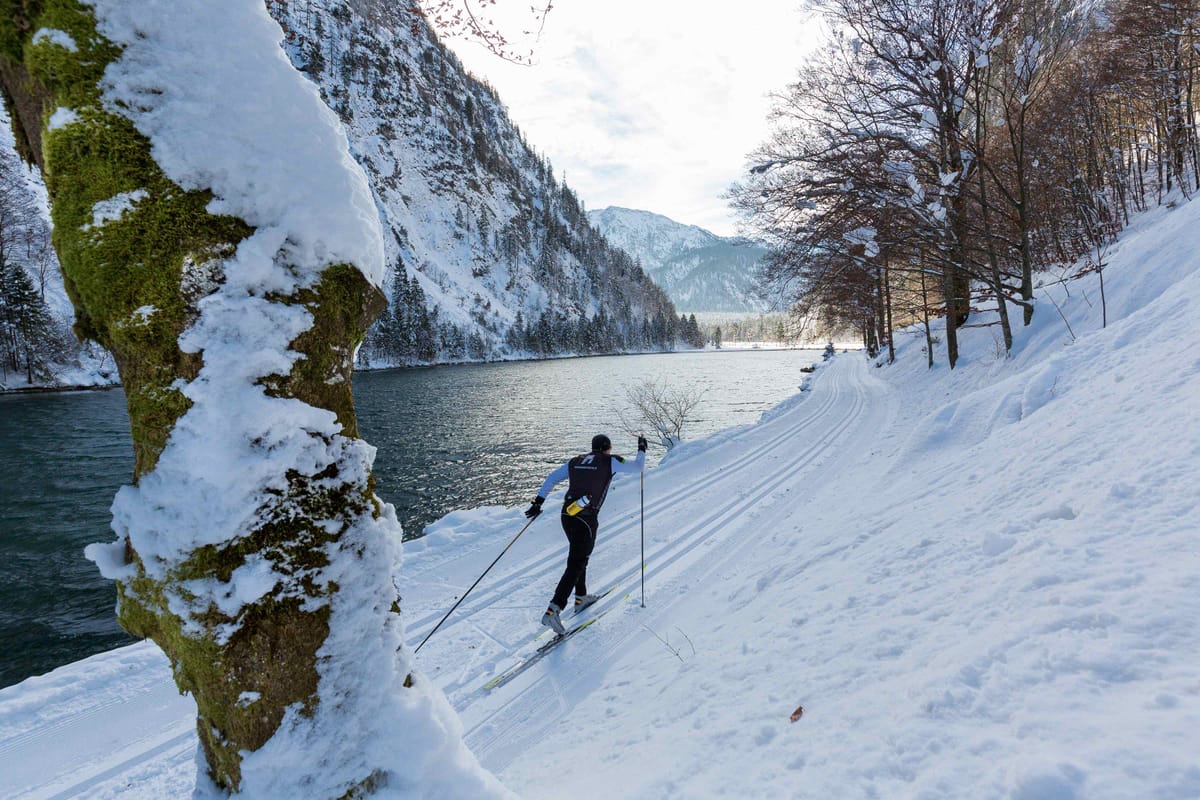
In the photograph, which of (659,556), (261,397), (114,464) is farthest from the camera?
(114,464)

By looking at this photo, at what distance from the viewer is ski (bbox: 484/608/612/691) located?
14.0 ft

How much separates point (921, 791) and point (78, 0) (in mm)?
3875

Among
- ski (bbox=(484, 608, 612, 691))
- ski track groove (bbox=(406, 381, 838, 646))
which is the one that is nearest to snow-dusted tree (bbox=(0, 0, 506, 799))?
ski (bbox=(484, 608, 612, 691))

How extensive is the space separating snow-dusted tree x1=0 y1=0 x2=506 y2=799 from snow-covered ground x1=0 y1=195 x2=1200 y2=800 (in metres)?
1.86

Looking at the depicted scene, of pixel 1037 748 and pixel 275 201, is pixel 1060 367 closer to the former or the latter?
pixel 1037 748

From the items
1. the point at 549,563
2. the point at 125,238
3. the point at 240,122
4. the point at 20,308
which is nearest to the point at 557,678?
the point at 549,563

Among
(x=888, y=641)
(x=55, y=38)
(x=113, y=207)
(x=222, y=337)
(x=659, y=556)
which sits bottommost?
(x=659, y=556)

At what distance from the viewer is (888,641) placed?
2703 millimetres

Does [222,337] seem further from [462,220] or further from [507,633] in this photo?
[462,220]

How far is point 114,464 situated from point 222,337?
2270 centimetres

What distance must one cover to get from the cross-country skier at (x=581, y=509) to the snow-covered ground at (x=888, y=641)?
39cm

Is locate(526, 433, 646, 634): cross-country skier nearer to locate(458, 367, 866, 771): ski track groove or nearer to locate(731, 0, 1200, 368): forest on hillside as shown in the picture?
locate(458, 367, 866, 771): ski track groove

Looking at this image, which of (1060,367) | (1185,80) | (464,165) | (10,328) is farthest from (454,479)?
(464,165)

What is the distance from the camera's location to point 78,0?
1495 millimetres
